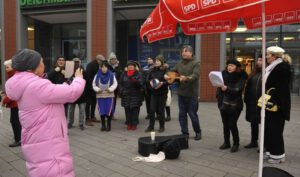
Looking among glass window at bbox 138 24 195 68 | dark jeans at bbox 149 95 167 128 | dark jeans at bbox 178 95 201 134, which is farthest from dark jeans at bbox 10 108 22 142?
glass window at bbox 138 24 195 68

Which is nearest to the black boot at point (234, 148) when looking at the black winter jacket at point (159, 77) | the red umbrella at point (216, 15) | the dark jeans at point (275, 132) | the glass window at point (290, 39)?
the dark jeans at point (275, 132)

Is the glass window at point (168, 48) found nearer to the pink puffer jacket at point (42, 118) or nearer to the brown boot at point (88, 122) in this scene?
the brown boot at point (88, 122)

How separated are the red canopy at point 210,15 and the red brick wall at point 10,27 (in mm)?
13546

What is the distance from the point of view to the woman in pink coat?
3045 mm

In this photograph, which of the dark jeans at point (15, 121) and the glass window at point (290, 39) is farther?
the glass window at point (290, 39)

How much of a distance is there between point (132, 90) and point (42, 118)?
16.6ft

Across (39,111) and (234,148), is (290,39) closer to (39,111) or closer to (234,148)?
(234,148)

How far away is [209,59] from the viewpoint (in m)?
13.5

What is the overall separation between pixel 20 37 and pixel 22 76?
14217 millimetres

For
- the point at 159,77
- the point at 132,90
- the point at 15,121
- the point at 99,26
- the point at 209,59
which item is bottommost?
the point at 15,121

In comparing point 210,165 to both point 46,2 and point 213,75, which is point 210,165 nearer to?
point 213,75

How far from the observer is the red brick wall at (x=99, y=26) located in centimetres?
1451

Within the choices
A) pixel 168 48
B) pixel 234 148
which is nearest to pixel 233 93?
pixel 234 148

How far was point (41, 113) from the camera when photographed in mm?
3076
